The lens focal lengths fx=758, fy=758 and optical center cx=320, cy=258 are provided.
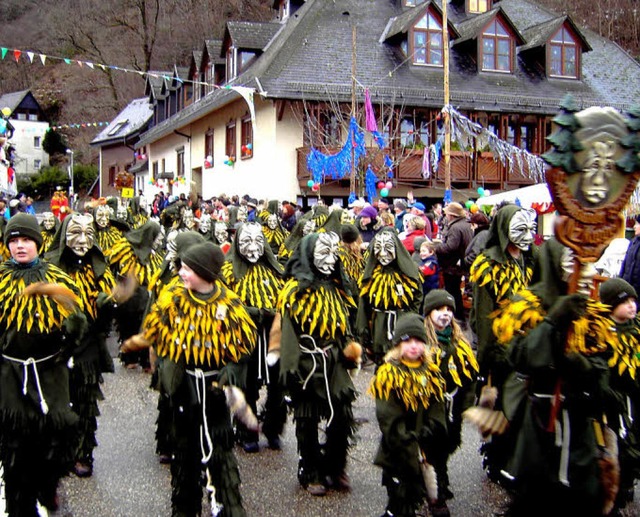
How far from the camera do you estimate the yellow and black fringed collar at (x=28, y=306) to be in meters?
4.89

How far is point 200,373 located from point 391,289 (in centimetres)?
302

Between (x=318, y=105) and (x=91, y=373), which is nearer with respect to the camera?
(x=91, y=373)

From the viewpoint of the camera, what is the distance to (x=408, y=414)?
16.5 feet

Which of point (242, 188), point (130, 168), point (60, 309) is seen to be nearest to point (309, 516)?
point (60, 309)

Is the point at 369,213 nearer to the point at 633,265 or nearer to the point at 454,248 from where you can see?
the point at 454,248

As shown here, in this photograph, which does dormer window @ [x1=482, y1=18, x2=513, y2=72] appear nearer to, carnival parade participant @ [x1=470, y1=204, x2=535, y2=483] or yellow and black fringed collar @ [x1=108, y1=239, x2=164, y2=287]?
yellow and black fringed collar @ [x1=108, y1=239, x2=164, y2=287]

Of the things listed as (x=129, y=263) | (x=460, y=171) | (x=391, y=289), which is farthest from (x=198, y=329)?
(x=460, y=171)

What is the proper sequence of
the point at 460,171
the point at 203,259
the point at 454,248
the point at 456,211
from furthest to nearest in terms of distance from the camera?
1. the point at 460,171
2. the point at 456,211
3. the point at 454,248
4. the point at 203,259

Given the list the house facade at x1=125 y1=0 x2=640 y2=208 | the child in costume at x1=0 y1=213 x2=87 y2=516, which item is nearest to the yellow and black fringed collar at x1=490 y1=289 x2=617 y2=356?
the child in costume at x1=0 y1=213 x2=87 y2=516

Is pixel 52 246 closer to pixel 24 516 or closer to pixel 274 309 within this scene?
pixel 274 309

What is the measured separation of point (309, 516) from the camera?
538 centimetres

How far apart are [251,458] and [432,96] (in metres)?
20.4

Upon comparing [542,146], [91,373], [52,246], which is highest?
[542,146]

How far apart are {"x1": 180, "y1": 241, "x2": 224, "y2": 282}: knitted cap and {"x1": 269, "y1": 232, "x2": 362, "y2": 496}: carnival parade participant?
116 centimetres
